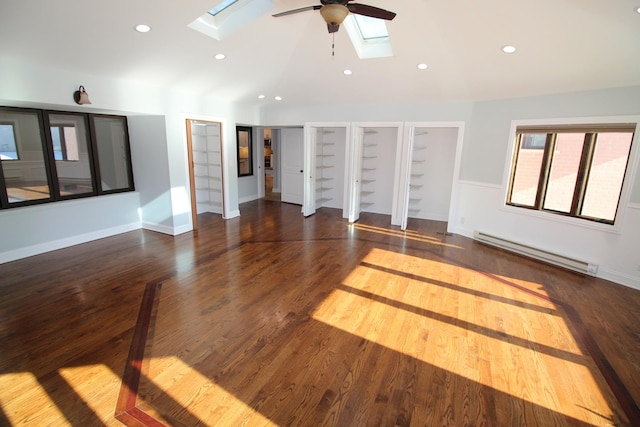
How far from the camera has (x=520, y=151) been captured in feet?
17.2

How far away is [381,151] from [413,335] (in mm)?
5222

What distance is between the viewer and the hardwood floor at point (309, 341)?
2072 millimetres

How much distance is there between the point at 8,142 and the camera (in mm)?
4242

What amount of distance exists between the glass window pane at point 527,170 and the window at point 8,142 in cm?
773

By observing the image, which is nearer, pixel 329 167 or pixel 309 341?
pixel 309 341

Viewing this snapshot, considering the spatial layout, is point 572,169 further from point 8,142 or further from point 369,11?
point 8,142

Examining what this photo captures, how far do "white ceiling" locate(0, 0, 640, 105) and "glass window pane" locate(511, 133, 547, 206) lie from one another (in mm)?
809

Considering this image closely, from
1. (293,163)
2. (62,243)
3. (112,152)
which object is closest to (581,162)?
(293,163)

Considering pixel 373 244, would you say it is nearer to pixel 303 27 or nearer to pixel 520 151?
pixel 520 151

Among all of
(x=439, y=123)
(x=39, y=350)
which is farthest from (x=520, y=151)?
(x=39, y=350)

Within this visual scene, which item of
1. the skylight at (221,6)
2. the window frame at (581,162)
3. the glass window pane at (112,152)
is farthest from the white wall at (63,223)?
the window frame at (581,162)

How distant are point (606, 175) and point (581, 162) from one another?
0.36 metres

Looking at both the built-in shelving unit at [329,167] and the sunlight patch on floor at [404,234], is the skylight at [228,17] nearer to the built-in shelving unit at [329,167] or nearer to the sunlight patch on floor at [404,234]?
the built-in shelving unit at [329,167]

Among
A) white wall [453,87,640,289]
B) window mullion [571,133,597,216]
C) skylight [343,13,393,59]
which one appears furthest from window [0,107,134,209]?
window mullion [571,133,597,216]
